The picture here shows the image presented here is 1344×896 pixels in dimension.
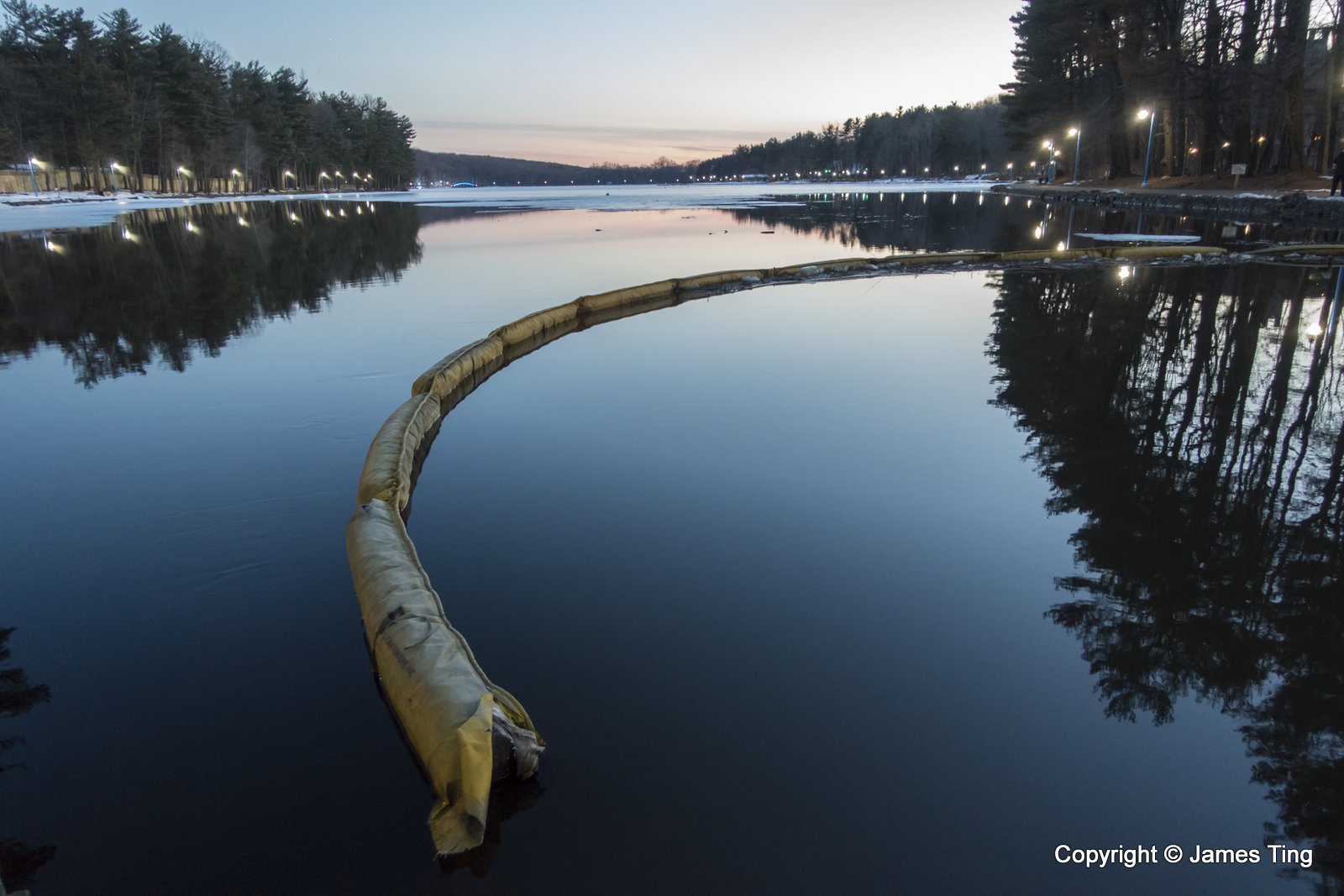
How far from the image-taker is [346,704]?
3996 mm

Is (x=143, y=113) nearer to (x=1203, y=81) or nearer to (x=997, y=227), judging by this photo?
(x=997, y=227)

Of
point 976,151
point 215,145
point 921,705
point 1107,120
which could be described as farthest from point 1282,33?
point 976,151

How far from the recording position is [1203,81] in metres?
39.6

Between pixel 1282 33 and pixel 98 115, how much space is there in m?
83.5

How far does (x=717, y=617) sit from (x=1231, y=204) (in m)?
40.7

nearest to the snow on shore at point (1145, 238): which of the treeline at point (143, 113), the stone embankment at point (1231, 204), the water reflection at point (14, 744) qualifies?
the stone embankment at point (1231, 204)

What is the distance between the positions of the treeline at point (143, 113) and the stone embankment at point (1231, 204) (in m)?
78.1

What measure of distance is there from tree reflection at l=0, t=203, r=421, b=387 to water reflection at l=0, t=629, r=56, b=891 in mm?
8023

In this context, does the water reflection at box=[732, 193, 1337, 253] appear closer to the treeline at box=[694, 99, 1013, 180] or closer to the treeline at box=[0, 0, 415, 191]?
the treeline at box=[0, 0, 415, 191]

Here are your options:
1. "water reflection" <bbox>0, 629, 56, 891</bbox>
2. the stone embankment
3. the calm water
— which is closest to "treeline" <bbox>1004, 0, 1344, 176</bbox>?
the stone embankment

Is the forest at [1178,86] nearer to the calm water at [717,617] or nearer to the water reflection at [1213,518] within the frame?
the water reflection at [1213,518]

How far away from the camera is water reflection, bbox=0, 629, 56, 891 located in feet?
9.98

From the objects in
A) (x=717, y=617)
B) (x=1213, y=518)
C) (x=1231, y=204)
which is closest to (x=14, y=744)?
(x=717, y=617)

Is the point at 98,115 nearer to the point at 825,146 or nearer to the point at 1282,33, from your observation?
the point at 1282,33
